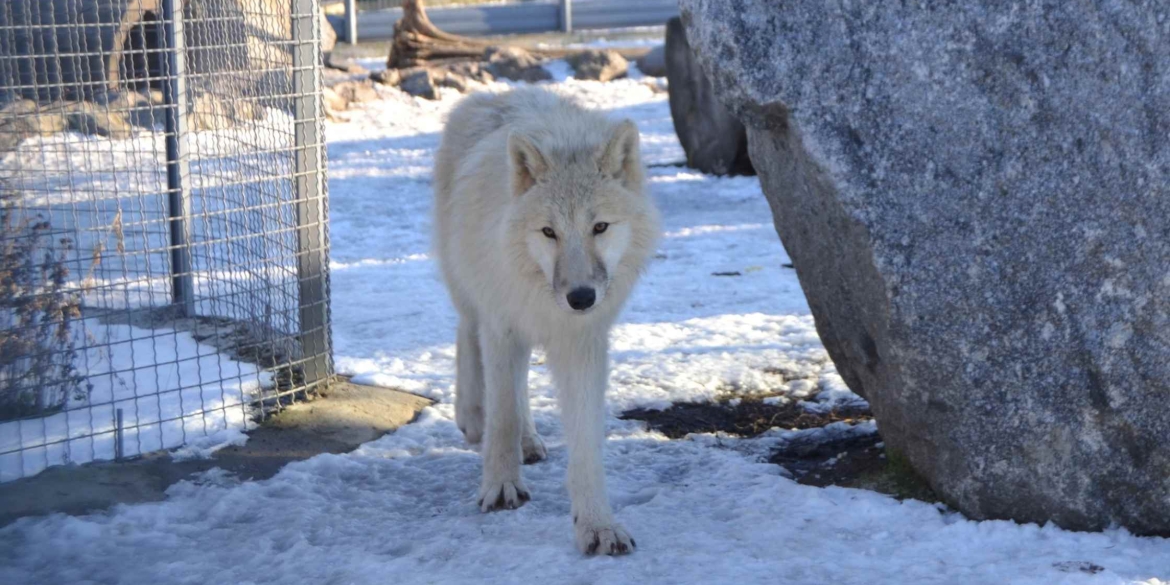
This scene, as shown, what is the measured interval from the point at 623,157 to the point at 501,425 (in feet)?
3.63

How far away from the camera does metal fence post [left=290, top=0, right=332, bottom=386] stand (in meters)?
4.94

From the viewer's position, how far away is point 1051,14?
3367 mm

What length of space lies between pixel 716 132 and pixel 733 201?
1148mm

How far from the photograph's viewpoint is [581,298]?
3.39 metres

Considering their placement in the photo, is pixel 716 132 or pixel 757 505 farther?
pixel 716 132

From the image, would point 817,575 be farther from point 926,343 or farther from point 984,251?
point 984,251

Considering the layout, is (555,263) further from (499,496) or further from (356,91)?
(356,91)

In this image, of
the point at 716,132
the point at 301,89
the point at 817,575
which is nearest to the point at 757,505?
the point at 817,575

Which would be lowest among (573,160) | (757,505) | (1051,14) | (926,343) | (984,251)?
(757,505)

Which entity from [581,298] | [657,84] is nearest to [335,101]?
[657,84]

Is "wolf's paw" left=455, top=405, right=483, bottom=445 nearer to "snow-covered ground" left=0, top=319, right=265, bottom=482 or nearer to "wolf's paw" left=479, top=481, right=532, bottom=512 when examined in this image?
"wolf's paw" left=479, top=481, right=532, bottom=512

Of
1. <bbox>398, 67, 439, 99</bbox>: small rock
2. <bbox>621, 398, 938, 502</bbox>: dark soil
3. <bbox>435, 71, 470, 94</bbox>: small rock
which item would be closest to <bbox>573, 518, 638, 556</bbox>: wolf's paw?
<bbox>621, 398, 938, 502</bbox>: dark soil

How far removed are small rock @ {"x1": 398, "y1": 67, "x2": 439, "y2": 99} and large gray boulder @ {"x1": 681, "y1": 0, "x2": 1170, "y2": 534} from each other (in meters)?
10.5

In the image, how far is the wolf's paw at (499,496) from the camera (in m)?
3.97
